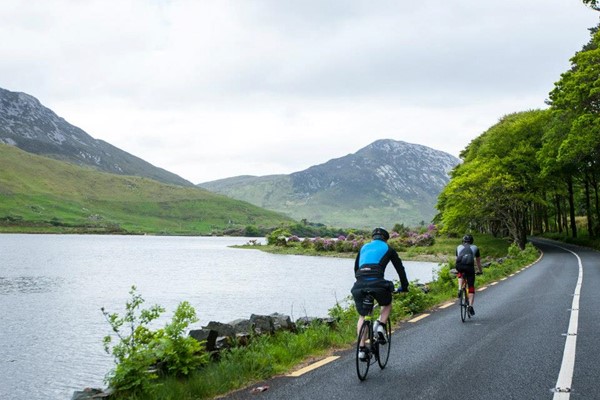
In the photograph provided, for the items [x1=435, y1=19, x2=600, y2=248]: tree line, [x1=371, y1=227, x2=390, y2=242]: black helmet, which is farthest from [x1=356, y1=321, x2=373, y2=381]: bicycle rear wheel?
[x1=435, y1=19, x2=600, y2=248]: tree line

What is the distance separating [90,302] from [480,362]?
27.9 m

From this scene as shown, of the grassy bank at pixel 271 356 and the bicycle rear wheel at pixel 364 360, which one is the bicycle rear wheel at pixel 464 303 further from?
the bicycle rear wheel at pixel 364 360

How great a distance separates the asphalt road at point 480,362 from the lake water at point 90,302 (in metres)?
7.47

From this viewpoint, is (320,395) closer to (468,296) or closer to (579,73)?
(468,296)

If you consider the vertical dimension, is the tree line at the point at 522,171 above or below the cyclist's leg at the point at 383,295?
above

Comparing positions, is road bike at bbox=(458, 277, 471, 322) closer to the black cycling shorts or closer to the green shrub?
the black cycling shorts

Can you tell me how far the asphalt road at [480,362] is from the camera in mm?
7602

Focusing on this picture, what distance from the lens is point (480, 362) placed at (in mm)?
9398

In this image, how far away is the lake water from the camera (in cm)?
1630

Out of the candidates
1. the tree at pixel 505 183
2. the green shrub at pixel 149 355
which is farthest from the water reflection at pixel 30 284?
the tree at pixel 505 183

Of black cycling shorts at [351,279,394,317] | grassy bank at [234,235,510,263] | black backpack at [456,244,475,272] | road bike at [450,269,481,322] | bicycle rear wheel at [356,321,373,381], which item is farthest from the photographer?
grassy bank at [234,235,510,263]

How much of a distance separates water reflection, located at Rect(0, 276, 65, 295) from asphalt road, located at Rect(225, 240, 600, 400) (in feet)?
104

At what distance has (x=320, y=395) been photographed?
24.5 ft

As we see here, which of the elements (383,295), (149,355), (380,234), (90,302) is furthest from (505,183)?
(149,355)
